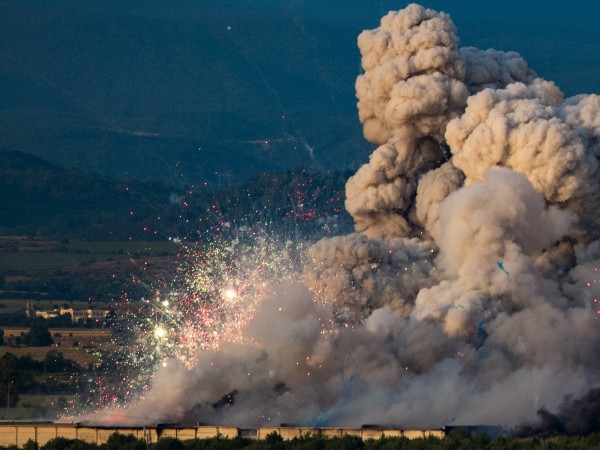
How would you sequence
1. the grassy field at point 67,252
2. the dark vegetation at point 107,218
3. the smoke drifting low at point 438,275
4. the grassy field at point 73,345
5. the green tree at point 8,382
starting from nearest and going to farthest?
1. the smoke drifting low at point 438,275
2. the green tree at point 8,382
3. the grassy field at point 73,345
4. the dark vegetation at point 107,218
5. the grassy field at point 67,252

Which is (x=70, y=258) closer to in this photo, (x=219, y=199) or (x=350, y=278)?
(x=219, y=199)

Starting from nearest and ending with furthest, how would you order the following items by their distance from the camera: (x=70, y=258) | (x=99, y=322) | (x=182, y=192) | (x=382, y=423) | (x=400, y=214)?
(x=382, y=423), (x=400, y=214), (x=99, y=322), (x=70, y=258), (x=182, y=192)

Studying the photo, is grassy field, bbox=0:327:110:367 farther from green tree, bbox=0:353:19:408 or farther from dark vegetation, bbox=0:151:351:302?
dark vegetation, bbox=0:151:351:302

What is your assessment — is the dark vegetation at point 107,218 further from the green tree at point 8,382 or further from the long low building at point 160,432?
the long low building at point 160,432

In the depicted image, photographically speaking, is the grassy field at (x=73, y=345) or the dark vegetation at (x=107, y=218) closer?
the grassy field at (x=73, y=345)

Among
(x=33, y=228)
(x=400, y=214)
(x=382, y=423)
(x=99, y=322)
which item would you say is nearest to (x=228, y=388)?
(x=382, y=423)

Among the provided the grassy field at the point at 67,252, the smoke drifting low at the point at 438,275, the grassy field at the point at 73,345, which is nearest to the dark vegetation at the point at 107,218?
the grassy field at the point at 67,252

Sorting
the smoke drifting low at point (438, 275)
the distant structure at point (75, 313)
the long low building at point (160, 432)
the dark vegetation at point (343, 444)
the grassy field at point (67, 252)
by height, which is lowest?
the dark vegetation at point (343, 444)
